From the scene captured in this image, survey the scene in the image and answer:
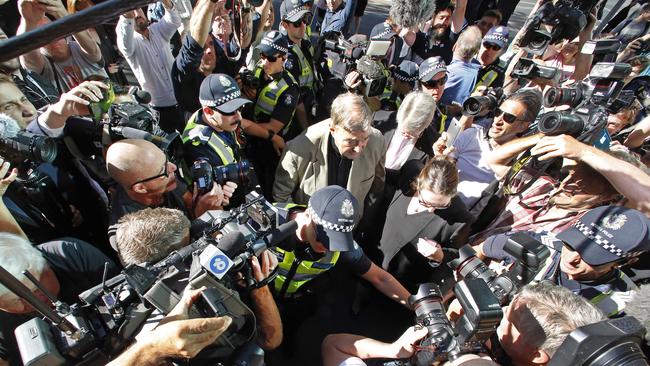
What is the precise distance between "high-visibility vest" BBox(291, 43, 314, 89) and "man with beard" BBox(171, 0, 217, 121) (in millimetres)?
932

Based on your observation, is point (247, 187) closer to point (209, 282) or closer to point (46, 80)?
point (209, 282)

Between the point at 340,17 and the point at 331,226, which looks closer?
the point at 331,226

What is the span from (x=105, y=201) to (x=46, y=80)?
128cm

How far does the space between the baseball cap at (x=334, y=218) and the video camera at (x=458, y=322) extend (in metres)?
0.47

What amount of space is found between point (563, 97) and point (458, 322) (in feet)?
7.10

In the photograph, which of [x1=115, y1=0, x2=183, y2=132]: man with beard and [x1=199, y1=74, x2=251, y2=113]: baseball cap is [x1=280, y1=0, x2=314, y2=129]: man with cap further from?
[x1=199, y1=74, x2=251, y2=113]: baseball cap

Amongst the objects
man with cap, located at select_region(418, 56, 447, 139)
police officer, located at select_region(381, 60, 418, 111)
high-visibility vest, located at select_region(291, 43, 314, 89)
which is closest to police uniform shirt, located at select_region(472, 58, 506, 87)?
police officer, located at select_region(381, 60, 418, 111)

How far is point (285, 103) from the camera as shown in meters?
3.17

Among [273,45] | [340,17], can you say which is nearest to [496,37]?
[340,17]

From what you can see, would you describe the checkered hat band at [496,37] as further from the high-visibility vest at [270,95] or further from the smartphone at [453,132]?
the high-visibility vest at [270,95]

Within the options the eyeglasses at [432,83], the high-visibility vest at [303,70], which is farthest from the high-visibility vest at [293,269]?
the high-visibility vest at [303,70]

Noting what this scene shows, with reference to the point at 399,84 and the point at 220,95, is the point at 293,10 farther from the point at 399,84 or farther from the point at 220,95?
the point at 220,95

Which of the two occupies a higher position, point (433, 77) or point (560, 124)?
point (560, 124)

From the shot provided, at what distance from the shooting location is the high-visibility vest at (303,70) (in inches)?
151
